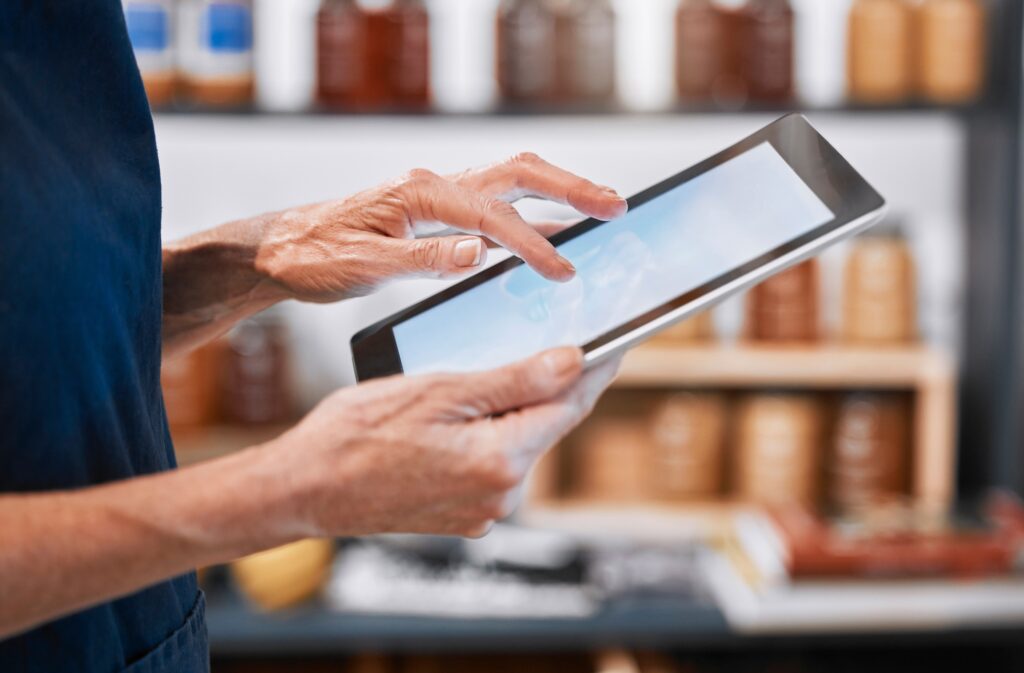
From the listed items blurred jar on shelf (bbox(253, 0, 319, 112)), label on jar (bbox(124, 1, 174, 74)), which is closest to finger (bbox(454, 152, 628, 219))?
label on jar (bbox(124, 1, 174, 74))

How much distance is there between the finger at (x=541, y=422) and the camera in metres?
0.48

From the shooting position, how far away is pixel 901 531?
1663mm

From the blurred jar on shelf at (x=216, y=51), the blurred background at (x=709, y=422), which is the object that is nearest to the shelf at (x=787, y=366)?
the blurred background at (x=709, y=422)

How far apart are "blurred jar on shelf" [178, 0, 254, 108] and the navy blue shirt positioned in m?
1.24

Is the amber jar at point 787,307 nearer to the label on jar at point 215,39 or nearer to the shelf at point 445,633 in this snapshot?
the shelf at point 445,633

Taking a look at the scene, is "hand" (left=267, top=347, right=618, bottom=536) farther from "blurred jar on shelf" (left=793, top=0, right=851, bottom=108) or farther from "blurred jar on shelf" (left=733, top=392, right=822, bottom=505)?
"blurred jar on shelf" (left=793, top=0, right=851, bottom=108)

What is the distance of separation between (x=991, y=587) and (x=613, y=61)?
949 mm

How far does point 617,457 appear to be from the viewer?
1921mm

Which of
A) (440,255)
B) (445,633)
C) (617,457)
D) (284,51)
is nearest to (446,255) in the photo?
(440,255)

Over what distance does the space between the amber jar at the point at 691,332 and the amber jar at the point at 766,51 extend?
0.36m

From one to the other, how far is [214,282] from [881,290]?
136 centimetres

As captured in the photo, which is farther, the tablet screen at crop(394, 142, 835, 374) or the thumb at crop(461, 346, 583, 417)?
the tablet screen at crop(394, 142, 835, 374)

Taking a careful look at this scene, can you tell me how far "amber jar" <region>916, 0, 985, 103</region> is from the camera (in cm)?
178

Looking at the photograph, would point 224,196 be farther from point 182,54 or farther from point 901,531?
point 901,531
